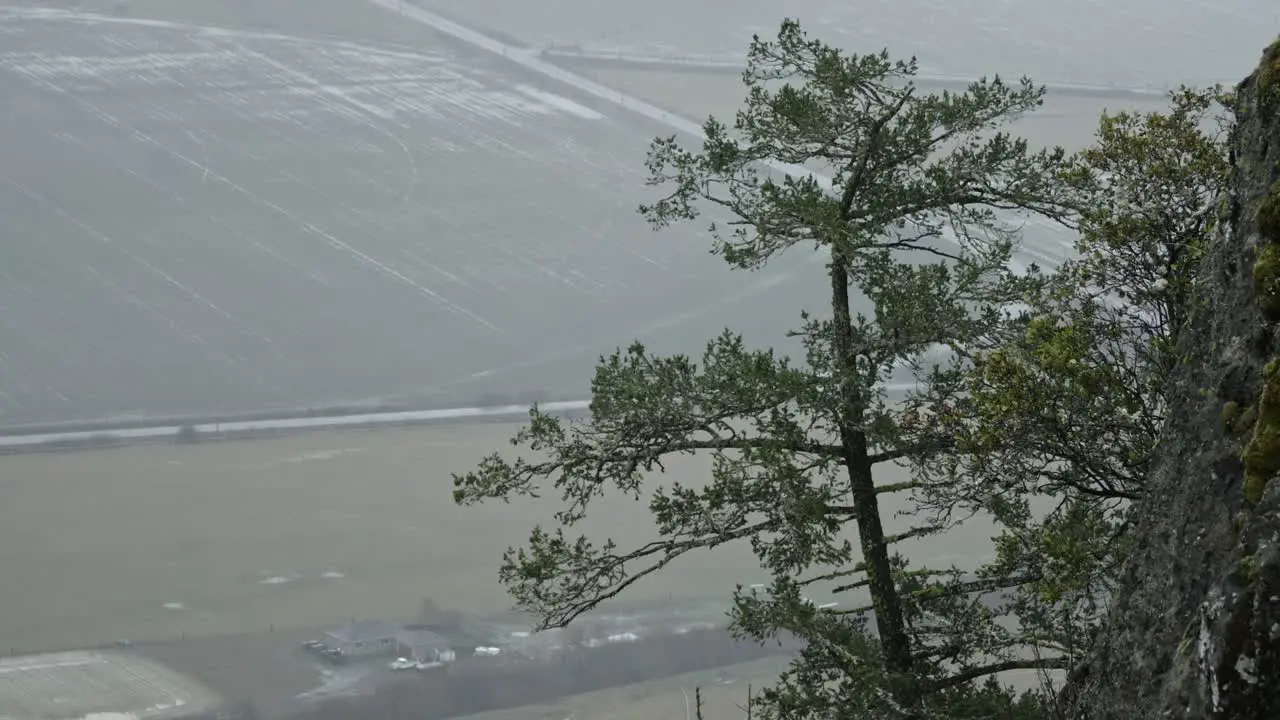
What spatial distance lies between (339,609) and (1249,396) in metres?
52.4

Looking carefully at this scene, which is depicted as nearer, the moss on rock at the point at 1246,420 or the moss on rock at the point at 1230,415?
the moss on rock at the point at 1246,420

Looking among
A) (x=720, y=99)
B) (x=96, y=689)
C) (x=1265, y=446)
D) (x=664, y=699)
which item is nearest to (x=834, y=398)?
(x=1265, y=446)

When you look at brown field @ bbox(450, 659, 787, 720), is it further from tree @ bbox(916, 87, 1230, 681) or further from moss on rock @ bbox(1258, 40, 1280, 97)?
moss on rock @ bbox(1258, 40, 1280, 97)

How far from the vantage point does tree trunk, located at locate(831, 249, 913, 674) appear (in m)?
9.91

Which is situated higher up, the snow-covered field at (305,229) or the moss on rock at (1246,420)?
the snow-covered field at (305,229)

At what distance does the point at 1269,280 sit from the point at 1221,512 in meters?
0.73

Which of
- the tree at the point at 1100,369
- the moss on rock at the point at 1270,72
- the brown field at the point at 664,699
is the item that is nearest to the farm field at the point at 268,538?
the brown field at the point at 664,699

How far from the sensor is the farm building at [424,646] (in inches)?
1919

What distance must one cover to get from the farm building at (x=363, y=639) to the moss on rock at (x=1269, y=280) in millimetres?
46854

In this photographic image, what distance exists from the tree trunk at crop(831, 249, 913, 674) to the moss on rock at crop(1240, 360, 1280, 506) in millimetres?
5762

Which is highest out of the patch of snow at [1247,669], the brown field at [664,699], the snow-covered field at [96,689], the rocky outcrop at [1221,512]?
the snow-covered field at [96,689]

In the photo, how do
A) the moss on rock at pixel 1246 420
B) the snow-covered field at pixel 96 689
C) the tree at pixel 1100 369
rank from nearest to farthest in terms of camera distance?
the moss on rock at pixel 1246 420 → the tree at pixel 1100 369 → the snow-covered field at pixel 96 689

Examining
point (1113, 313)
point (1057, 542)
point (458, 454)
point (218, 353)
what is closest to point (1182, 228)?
point (1113, 313)

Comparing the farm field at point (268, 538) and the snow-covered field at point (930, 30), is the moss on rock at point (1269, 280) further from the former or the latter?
the snow-covered field at point (930, 30)
